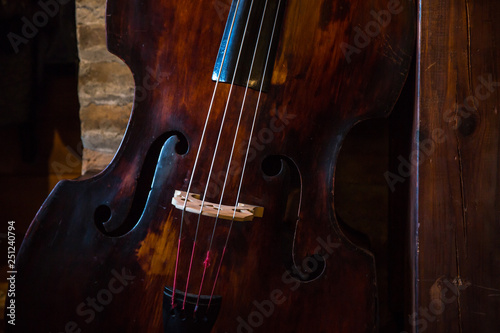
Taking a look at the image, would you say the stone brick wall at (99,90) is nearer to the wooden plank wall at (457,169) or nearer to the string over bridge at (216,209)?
the string over bridge at (216,209)

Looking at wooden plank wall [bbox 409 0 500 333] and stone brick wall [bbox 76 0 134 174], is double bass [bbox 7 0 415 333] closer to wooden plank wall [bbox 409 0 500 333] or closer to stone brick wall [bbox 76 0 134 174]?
wooden plank wall [bbox 409 0 500 333]

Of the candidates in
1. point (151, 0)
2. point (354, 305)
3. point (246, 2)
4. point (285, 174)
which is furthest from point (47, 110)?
point (354, 305)

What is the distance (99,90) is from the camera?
123 cm

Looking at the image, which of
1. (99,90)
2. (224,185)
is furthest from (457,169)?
(99,90)

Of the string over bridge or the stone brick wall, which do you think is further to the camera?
the stone brick wall

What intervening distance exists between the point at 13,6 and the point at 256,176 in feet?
3.80

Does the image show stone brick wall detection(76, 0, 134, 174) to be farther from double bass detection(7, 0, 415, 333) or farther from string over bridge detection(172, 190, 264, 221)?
string over bridge detection(172, 190, 264, 221)

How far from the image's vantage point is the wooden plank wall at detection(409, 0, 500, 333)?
2.44 ft

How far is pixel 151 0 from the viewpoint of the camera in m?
0.85

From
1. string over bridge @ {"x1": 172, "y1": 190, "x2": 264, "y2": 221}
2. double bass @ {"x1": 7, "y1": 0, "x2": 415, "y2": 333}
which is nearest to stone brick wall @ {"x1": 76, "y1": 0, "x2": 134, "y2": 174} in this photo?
double bass @ {"x1": 7, "y1": 0, "x2": 415, "y2": 333}

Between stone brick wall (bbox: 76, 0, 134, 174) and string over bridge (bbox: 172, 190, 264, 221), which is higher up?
stone brick wall (bbox: 76, 0, 134, 174)

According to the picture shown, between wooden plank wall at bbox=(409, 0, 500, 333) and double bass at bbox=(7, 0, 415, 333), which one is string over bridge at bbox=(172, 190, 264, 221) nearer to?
double bass at bbox=(7, 0, 415, 333)

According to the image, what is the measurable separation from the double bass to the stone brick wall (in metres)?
0.40

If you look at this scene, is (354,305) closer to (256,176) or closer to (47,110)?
(256,176)
